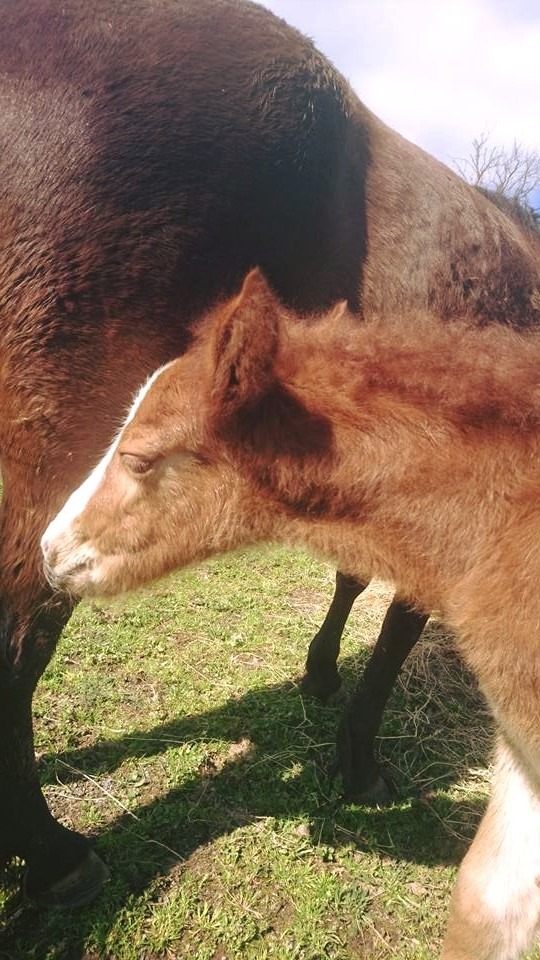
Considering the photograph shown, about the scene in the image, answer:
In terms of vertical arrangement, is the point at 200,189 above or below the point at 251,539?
above

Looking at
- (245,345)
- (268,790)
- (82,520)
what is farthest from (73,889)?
(245,345)

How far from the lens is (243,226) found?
2035mm

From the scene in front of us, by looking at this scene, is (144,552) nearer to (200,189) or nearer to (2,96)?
(200,189)

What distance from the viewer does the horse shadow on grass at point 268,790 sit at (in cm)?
242

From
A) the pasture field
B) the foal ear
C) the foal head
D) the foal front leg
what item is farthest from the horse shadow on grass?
the foal ear

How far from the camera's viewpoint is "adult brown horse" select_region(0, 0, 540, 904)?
1893 millimetres

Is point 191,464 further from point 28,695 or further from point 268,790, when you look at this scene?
point 268,790

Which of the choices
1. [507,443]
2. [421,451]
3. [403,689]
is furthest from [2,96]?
[403,689]

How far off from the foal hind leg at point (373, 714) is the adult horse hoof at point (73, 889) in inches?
42.3

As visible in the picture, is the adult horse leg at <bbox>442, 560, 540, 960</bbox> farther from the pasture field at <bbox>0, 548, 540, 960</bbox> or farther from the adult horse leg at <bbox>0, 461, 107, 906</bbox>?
the adult horse leg at <bbox>0, 461, 107, 906</bbox>

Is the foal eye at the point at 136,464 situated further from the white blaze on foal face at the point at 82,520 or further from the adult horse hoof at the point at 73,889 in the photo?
the adult horse hoof at the point at 73,889

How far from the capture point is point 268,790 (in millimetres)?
2861

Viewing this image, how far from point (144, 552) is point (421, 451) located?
2.97ft

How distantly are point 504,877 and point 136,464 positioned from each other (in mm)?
1677
